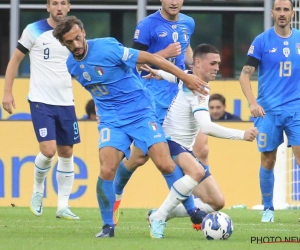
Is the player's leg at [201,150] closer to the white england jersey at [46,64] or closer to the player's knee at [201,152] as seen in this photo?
the player's knee at [201,152]

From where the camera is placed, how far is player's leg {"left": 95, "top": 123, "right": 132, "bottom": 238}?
28.5 ft

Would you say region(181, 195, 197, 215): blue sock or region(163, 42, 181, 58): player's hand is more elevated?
region(163, 42, 181, 58): player's hand

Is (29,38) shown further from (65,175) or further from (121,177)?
(121,177)

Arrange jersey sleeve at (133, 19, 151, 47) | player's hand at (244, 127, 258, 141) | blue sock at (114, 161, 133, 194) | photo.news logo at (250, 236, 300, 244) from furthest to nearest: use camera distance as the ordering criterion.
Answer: jersey sleeve at (133, 19, 151, 47), blue sock at (114, 161, 133, 194), photo.news logo at (250, 236, 300, 244), player's hand at (244, 127, 258, 141)

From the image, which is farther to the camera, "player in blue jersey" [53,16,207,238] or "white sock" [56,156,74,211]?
"white sock" [56,156,74,211]

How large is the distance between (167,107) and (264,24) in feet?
26.8

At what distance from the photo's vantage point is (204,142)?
10.8 metres

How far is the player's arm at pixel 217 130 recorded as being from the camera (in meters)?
8.12

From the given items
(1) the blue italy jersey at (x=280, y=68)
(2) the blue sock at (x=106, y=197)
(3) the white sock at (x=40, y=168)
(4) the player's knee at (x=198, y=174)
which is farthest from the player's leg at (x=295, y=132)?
(2) the blue sock at (x=106, y=197)

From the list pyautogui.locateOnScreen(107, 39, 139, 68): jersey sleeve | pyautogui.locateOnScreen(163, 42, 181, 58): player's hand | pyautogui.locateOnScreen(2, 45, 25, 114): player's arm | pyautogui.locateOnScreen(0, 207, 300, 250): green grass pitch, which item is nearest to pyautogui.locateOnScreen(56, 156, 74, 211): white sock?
pyautogui.locateOnScreen(0, 207, 300, 250): green grass pitch

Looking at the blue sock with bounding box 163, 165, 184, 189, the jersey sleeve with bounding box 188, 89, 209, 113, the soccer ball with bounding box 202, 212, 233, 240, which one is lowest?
the soccer ball with bounding box 202, 212, 233, 240

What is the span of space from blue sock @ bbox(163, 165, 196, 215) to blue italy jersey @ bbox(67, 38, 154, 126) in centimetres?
56

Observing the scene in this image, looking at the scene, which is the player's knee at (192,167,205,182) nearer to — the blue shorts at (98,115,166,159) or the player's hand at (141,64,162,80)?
the blue shorts at (98,115,166,159)

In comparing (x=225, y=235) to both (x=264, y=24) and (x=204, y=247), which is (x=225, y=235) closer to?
(x=204, y=247)
